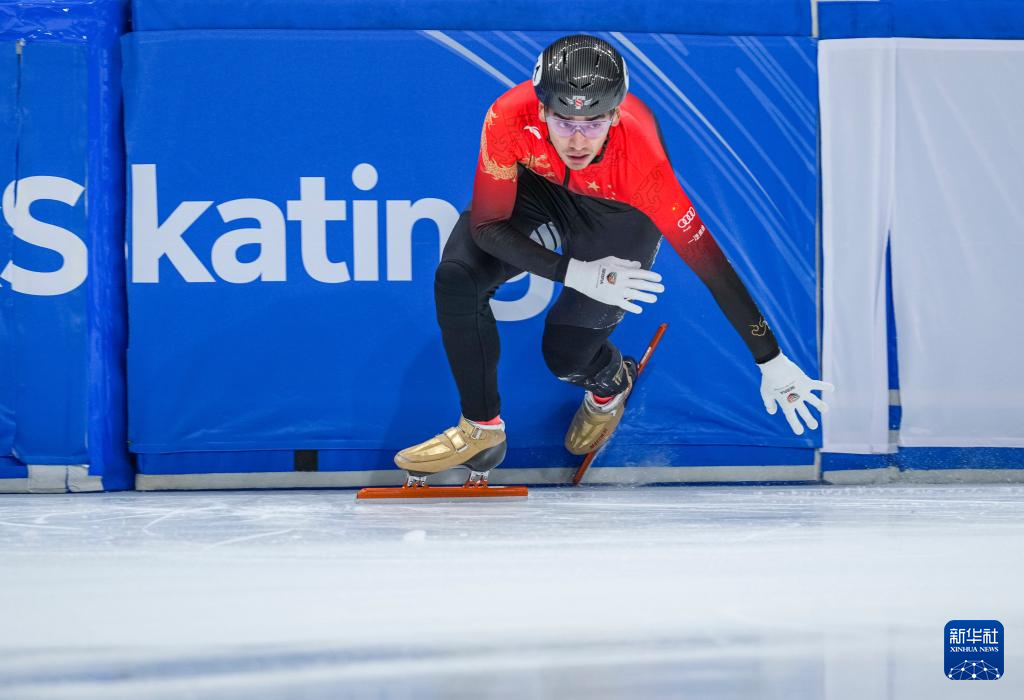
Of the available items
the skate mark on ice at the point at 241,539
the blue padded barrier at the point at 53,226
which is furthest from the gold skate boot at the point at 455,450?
the blue padded barrier at the point at 53,226

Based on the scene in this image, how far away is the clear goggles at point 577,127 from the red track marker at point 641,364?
42.4 inches

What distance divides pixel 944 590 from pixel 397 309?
2565mm

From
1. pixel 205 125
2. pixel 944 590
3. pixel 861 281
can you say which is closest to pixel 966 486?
pixel 861 281

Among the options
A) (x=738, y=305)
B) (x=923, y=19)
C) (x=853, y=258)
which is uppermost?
(x=923, y=19)

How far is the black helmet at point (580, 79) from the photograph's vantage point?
3.22m

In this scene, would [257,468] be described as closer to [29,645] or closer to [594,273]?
[594,273]

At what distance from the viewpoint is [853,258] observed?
4.34 metres

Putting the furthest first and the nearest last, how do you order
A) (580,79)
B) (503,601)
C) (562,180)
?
(562,180) → (580,79) → (503,601)

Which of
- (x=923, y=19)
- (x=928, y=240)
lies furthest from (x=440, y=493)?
(x=923, y=19)

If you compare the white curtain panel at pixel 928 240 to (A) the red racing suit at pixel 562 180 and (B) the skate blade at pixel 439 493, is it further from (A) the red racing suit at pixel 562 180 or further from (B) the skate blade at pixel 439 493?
(B) the skate blade at pixel 439 493

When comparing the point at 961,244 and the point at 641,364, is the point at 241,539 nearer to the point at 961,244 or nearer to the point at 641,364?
the point at 641,364

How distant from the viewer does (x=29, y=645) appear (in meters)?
1.81

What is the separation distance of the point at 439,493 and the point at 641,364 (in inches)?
38.9

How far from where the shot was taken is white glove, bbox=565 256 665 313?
3350 mm
